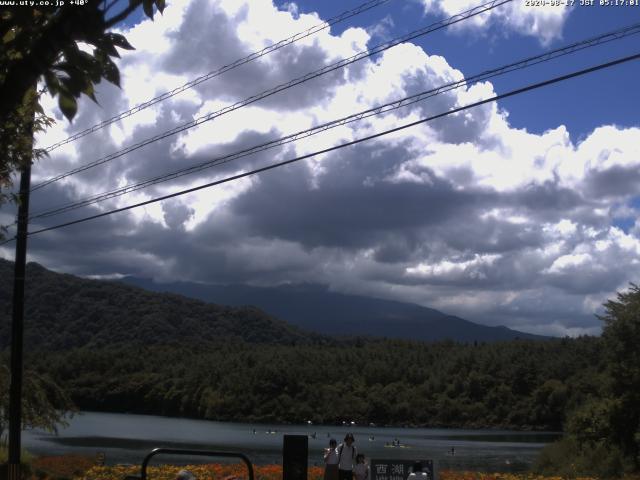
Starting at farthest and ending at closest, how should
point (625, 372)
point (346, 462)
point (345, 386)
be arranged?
point (345, 386) < point (625, 372) < point (346, 462)

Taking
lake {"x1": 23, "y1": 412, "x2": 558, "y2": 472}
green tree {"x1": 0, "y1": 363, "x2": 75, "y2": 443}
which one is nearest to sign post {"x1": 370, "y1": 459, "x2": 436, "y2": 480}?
green tree {"x1": 0, "y1": 363, "x2": 75, "y2": 443}

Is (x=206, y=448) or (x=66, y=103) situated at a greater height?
(x=66, y=103)

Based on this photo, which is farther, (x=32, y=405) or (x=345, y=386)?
(x=345, y=386)

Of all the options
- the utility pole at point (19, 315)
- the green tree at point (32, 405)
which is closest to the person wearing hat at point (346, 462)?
the utility pole at point (19, 315)

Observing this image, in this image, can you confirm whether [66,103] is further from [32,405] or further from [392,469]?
[32,405]

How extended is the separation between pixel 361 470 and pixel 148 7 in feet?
50.5

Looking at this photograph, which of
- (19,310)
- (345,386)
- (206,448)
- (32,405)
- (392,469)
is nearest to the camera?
(392,469)

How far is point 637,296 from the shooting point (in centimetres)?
3112

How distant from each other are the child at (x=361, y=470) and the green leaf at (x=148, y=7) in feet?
49.8

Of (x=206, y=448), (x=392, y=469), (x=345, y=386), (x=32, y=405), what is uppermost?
(x=345, y=386)

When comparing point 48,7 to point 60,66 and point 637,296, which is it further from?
point 637,296

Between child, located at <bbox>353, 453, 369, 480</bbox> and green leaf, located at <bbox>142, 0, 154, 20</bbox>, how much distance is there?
15.2 metres

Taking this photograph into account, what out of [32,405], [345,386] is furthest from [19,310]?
[345,386]

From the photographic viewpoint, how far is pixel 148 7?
4.36 m
